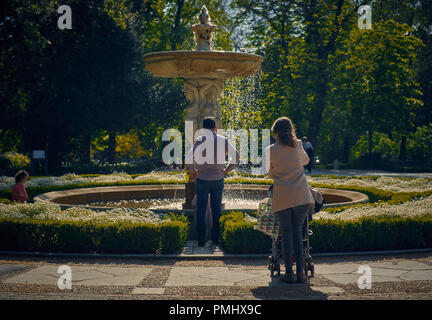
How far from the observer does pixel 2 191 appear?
12.5 metres

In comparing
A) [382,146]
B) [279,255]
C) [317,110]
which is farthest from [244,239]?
[382,146]

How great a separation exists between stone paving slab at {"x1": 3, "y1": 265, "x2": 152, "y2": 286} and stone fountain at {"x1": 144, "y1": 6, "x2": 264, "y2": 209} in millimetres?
3988

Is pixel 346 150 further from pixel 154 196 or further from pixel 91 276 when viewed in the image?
pixel 91 276

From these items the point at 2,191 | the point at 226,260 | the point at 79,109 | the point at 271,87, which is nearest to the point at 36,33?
the point at 79,109

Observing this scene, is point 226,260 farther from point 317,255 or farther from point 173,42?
point 173,42

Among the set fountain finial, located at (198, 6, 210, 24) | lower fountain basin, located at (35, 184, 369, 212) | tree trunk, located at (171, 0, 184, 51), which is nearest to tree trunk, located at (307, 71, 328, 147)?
tree trunk, located at (171, 0, 184, 51)

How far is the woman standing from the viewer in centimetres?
571

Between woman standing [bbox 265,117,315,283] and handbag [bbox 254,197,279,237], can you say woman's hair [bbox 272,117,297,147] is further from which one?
handbag [bbox 254,197,279,237]

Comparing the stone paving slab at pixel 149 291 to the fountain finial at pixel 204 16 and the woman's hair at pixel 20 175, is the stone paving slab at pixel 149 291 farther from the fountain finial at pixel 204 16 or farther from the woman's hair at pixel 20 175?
the fountain finial at pixel 204 16

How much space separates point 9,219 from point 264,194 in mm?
7928

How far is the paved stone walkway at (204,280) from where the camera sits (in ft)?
17.0

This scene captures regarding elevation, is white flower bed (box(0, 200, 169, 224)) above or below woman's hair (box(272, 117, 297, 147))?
below

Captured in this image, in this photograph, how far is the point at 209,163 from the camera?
25.0ft

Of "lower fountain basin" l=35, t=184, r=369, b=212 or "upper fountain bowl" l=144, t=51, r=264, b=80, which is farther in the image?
"lower fountain basin" l=35, t=184, r=369, b=212
